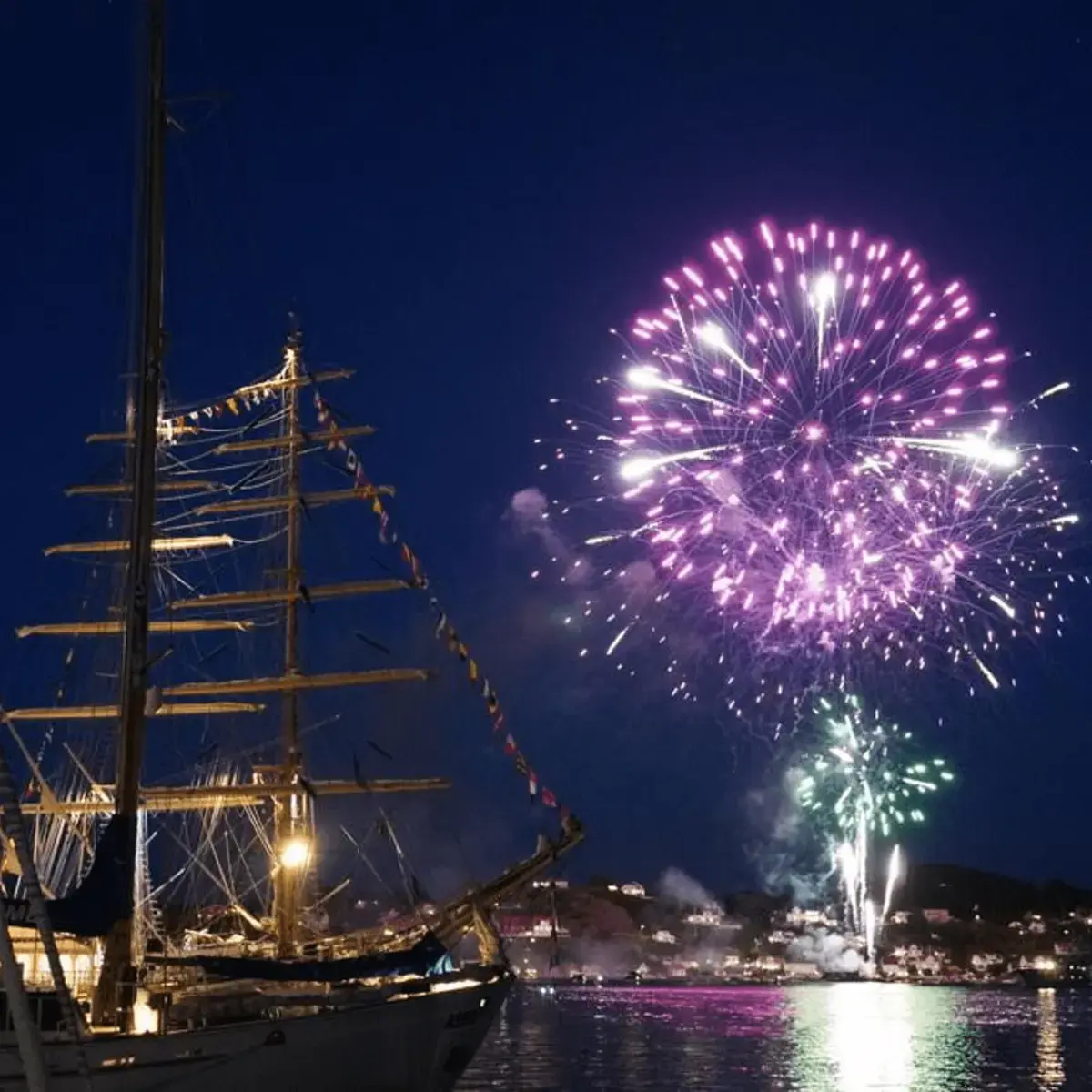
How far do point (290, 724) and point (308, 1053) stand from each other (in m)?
21.0

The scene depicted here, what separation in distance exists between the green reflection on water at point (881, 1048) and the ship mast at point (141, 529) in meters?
30.3

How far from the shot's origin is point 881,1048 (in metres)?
70.8

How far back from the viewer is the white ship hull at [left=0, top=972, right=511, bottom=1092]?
21.9 meters

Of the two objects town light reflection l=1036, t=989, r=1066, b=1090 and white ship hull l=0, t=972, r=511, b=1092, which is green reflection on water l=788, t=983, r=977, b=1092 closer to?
town light reflection l=1036, t=989, r=1066, b=1090

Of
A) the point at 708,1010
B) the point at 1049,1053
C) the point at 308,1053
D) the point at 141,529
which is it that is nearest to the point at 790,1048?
the point at 1049,1053

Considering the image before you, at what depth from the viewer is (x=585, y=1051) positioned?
224ft

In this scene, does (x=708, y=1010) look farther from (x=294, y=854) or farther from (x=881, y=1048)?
(x=294, y=854)

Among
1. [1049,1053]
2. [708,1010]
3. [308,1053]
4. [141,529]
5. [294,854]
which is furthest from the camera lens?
[708,1010]

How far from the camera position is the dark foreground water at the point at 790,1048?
168 feet

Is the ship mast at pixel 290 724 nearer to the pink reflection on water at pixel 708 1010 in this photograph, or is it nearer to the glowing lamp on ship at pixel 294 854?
the glowing lamp on ship at pixel 294 854

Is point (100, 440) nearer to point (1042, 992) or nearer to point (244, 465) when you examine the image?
point (244, 465)

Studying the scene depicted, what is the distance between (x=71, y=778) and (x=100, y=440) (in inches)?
437

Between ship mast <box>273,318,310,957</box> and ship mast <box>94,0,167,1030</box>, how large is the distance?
17322 millimetres

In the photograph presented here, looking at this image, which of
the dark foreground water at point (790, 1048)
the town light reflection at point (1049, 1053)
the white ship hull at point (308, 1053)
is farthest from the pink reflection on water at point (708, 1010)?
the white ship hull at point (308, 1053)
